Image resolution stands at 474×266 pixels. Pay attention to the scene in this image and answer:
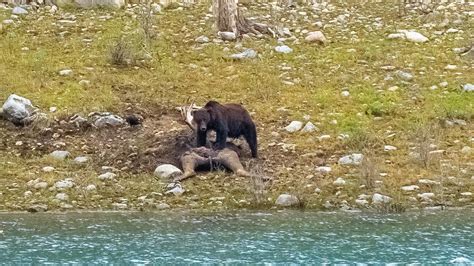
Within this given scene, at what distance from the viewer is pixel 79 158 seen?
8531 mm

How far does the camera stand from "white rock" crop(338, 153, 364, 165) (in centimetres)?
830

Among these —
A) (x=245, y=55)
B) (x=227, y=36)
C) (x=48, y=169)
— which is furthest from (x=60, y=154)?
(x=227, y=36)

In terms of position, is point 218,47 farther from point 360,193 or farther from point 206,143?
point 360,193

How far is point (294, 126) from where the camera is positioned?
943cm

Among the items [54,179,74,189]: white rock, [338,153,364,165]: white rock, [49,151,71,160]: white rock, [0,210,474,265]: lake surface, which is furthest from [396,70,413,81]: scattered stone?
[54,179,74,189]: white rock

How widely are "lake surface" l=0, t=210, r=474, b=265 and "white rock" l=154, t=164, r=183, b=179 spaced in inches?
42.2

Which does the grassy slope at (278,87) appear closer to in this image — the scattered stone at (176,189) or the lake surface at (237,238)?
the scattered stone at (176,189)

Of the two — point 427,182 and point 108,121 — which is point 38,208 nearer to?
point 108,121

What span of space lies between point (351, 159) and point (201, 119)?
1571 millimetres

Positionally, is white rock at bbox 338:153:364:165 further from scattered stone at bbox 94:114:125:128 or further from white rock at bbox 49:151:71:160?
white rock at bbox 49:151:71:160

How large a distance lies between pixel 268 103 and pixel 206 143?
166 cm

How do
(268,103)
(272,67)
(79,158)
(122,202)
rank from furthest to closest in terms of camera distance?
(272,67) → (268,103) → (79,158) → (122,202)

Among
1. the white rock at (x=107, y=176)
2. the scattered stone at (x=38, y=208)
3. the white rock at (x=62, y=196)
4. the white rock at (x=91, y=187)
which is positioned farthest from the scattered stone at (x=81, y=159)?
the scattered stone at (x=38, y=208)

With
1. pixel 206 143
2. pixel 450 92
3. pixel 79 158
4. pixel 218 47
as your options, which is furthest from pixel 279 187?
pixel 218 47
